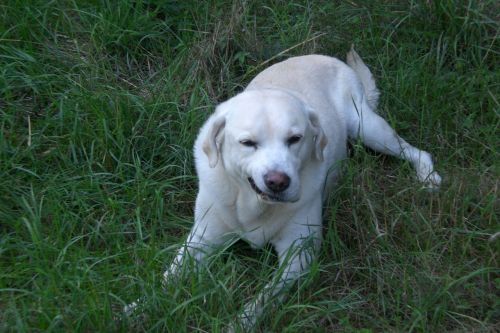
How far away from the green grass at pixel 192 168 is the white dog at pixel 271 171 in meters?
0.10

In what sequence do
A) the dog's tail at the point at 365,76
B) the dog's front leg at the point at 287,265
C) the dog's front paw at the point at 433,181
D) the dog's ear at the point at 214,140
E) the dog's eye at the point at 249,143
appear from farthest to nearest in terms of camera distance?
the dog's tail at the point at 365,76, the dog's front paw at the point at 433,181, the dog's ear at the point at 214,140, the dog's eye at the point at 249,143, the dog's front leg at the point at 287,265

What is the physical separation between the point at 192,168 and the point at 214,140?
2.63ft

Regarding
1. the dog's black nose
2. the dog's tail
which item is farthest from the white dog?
the dog's tail

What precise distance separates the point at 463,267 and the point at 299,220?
0.72 metres

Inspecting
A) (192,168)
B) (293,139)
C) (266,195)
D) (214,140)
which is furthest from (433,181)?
(192,168)

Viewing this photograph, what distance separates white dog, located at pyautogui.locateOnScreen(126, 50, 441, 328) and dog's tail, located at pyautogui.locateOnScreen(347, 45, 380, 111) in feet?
1.20

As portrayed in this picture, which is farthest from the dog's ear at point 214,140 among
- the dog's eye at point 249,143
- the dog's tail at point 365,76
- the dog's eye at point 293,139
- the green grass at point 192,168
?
the dog's tail at point 365,76

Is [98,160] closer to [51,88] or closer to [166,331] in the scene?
[51,88]

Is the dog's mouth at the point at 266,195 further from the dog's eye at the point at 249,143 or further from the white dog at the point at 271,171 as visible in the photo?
the dog's eye at the point at 249,143

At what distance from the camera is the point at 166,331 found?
3.05 meters

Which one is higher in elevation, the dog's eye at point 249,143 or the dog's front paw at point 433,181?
the dog's eye at point 249,143

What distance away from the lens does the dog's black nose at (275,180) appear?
3156 mm

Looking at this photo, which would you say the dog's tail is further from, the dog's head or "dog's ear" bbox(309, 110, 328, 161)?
the dog's head

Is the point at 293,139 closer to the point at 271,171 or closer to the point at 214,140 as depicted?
the point at 271,171
